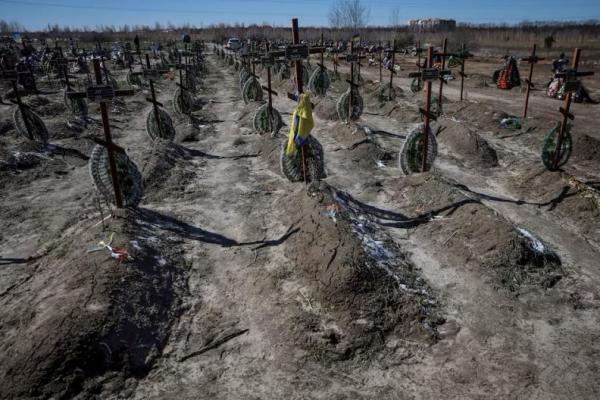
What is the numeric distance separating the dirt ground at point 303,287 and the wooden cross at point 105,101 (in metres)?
0.70

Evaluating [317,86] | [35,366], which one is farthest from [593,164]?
[35,366]

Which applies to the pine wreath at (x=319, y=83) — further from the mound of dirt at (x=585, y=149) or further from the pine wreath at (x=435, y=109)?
the mound of dirt at (x=585, y=149)

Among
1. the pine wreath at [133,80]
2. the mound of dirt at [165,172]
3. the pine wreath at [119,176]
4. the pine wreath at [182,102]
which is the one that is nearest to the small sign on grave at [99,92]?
the pine wreath at [119,176]

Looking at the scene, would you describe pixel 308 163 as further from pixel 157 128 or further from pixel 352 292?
pixel 157 128

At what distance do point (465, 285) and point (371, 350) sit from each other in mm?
2276

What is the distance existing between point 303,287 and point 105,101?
4.79 meters

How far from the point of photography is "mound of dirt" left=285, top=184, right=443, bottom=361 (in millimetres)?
5566

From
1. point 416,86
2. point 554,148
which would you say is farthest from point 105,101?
point 416,86

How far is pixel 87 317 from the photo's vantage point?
529 cm

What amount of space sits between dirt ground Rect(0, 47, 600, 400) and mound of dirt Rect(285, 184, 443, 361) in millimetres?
26

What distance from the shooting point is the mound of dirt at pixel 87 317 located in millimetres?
4676

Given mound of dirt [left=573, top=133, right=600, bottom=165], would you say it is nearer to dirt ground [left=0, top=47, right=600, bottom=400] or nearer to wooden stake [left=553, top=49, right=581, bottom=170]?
dirt ground [left=0, top=47, right=600, bottom=400]

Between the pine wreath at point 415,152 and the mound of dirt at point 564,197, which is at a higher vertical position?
the pine wreath at point 415,152

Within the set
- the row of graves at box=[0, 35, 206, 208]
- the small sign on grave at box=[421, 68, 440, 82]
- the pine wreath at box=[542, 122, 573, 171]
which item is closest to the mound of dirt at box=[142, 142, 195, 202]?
the row of graves at box=[0, 35, 206, 208]
